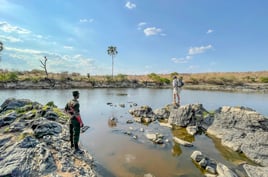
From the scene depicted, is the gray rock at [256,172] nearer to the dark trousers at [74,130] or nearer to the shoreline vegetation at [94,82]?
the dark trousers at [74,130]

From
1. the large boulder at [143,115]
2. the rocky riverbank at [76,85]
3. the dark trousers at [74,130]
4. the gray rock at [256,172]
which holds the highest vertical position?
the rocky riverbank at [76,85]

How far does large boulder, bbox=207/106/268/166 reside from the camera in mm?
9359

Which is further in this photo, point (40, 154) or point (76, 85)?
point (76, 85)

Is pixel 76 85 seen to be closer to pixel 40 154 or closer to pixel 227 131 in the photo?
pixel 227 131

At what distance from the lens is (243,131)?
1110cm

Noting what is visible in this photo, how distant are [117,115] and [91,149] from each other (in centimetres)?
797

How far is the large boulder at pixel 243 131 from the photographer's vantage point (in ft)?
30.7

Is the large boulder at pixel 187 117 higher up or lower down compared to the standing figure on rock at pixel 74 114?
lower down

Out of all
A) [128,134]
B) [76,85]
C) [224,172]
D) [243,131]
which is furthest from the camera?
[76,85]

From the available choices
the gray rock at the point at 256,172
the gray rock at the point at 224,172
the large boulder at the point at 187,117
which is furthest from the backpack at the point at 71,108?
the large boulder at the point at 187,117

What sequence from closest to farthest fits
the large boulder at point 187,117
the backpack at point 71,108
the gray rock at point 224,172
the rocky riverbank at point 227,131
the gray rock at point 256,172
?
the gray rock at point 224,172, the gray rock at point 256,172, the backpack at point 71,108, the rocky riverbank at point 227,131, the large boulder at point 187,117

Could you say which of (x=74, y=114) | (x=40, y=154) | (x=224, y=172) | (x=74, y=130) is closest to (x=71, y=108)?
(x=74, y=114)

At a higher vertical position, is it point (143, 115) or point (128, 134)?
point (143, 115)

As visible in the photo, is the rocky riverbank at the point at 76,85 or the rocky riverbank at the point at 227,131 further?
the rocky riverbank at the point at 76,85
